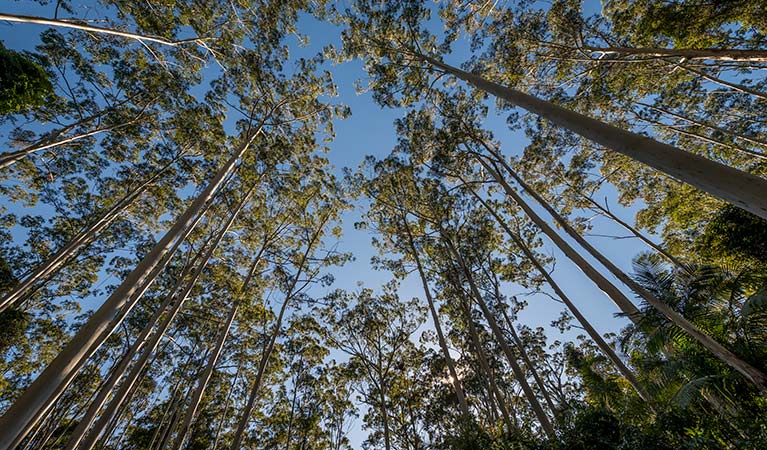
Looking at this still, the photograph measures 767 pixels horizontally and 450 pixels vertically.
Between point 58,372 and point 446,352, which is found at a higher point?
point 446,352

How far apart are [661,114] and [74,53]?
20217 millimetres

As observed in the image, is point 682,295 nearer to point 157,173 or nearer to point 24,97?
point 24,97

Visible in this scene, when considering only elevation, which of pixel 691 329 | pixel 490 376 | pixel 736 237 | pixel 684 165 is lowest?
pixel 691 329

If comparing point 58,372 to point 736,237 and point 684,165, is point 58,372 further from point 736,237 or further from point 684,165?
point 736,237

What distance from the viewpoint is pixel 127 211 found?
11211 millimetres

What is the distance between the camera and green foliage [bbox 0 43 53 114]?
4598mm

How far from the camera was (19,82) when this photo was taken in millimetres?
4699

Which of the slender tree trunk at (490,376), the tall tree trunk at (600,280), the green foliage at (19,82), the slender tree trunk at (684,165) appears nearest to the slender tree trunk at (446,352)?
the slender tree trunk at (490,376)

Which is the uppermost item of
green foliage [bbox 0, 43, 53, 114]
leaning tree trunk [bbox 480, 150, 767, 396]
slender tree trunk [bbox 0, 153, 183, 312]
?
slender tree trunk [bbox 0, 153, 183, 312]

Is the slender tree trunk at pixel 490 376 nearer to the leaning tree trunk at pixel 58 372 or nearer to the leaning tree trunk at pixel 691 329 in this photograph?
the leaning tree trunk at pixel 691 329

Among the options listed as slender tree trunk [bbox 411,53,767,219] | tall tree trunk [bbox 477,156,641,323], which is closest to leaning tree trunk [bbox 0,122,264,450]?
slender tree trunk [bbox 411,53,767,219]

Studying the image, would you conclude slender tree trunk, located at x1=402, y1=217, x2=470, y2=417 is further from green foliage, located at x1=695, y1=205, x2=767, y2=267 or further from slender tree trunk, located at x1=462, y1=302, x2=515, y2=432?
green foliage, located at x1=695, y1=205, x2=767, y2=267

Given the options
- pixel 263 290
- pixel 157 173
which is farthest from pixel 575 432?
pixel 157 173

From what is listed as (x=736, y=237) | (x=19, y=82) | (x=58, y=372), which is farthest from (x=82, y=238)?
(x=736, y=237)
